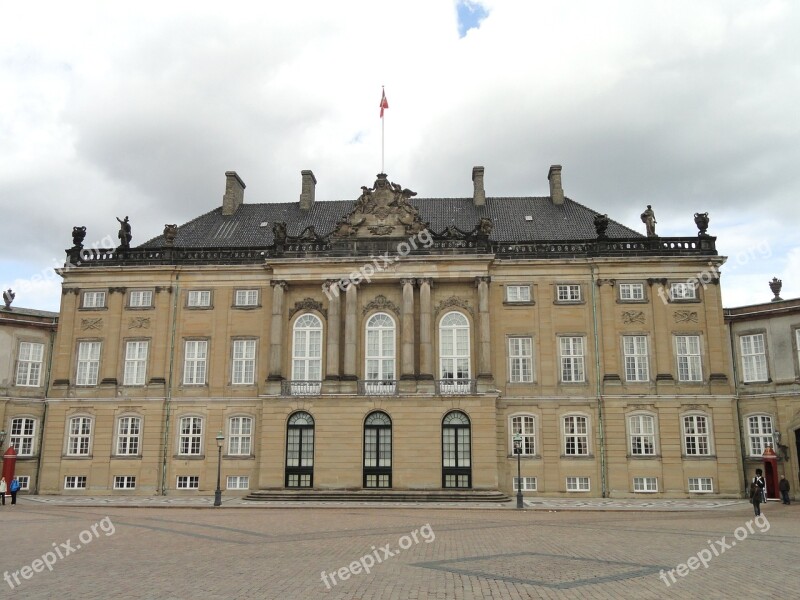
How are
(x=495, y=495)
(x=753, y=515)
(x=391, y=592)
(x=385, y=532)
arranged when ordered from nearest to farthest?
(x=391, y=592)
(x=385, y=532)
(x=753, y=515)
(x=495, y=495)

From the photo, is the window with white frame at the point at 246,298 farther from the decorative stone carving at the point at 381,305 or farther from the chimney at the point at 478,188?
the chimney at the point at 478,188

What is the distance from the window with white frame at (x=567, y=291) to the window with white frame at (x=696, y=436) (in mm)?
9117

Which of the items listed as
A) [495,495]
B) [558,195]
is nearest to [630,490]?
[495,495]

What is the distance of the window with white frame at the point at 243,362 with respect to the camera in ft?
141

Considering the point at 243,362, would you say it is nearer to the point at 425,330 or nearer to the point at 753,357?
the point at 425,330

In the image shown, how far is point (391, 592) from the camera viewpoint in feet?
41.9

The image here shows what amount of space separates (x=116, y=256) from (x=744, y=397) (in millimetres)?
38256

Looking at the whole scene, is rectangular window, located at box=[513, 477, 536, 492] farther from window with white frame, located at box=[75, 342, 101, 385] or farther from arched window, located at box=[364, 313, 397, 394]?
window with white frame, located at box=[75, 342, 101, 385]

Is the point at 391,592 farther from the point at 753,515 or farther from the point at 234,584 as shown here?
the point at 753,515

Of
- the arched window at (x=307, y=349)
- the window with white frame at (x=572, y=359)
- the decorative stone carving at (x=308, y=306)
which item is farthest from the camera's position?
the decorative stone carving at (x=308, y=306)

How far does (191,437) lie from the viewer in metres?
42.4

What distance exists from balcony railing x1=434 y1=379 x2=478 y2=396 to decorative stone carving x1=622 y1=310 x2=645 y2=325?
9637 millimetres

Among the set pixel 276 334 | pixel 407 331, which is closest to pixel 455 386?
pixel 407 331

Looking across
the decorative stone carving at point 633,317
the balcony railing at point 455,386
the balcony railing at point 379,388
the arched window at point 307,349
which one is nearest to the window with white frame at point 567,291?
the decorative stone carving at point 633,317
